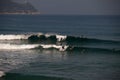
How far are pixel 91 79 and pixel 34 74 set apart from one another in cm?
423

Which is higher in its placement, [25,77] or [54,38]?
[54,38]

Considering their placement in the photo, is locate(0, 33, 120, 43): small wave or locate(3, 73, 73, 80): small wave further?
locate(0, 33, 120, 43): small wave

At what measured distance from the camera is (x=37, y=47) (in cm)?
3522

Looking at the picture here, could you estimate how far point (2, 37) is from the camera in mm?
45312

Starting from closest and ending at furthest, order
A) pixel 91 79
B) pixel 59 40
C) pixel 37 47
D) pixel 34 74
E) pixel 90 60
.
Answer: pixel 91 79 < pixel 34 74 < pixel 90 60 < pixel 37 47 < pixel 59 40

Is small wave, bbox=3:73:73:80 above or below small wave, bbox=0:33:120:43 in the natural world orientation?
below

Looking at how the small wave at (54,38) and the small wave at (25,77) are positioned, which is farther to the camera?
the small wave at (54,38)

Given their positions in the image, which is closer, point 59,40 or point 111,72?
point 111,72

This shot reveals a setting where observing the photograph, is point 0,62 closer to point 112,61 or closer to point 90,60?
point 90,60

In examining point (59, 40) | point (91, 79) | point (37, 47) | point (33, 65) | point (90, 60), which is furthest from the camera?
point (59, 40)

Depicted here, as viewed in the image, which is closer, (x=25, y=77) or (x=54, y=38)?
(x=25, y=77)

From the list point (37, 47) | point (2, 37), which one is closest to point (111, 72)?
point (37, 47)

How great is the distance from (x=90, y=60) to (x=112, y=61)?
1911 mm

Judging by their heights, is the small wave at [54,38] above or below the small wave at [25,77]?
above
